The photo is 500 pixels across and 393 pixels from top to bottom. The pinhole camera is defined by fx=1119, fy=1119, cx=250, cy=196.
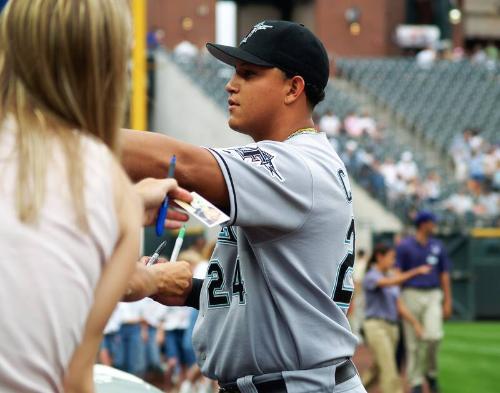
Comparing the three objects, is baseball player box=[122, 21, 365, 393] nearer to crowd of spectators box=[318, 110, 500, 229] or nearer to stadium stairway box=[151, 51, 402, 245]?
stadium stairway box=[151, 51, 402, 245]

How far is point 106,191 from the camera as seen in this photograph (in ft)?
6.77

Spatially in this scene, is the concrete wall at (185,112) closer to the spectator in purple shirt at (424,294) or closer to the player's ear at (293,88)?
the spectator in purple shirt at (424,294)

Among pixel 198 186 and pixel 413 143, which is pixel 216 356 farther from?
pixel 413 143

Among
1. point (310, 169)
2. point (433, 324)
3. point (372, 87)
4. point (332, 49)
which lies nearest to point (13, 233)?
point (310, 169)

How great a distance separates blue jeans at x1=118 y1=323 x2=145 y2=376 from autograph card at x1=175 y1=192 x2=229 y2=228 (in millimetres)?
10782

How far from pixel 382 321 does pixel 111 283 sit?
983 centimetres

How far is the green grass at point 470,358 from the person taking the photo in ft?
40.9

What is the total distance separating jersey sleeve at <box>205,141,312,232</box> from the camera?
309cm

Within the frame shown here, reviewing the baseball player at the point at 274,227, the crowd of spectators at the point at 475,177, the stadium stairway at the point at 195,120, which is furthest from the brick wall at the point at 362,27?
the baseball player at the point at 274,227

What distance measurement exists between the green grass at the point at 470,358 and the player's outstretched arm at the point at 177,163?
921 centimetres

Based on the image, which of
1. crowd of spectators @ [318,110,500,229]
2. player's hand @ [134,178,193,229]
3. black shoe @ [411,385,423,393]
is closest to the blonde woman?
player's hand @ [134,178,193,229]

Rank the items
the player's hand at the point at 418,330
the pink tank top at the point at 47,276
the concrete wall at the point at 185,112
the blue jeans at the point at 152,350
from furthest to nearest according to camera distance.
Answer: the concrete wall at the point at 185,112, the blue jeans at the point at 152,350, the player's hand at the point at 418,330, the pink tank top at the point at 47,276

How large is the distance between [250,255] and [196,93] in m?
23.3

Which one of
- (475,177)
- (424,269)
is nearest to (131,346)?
(424,269)
